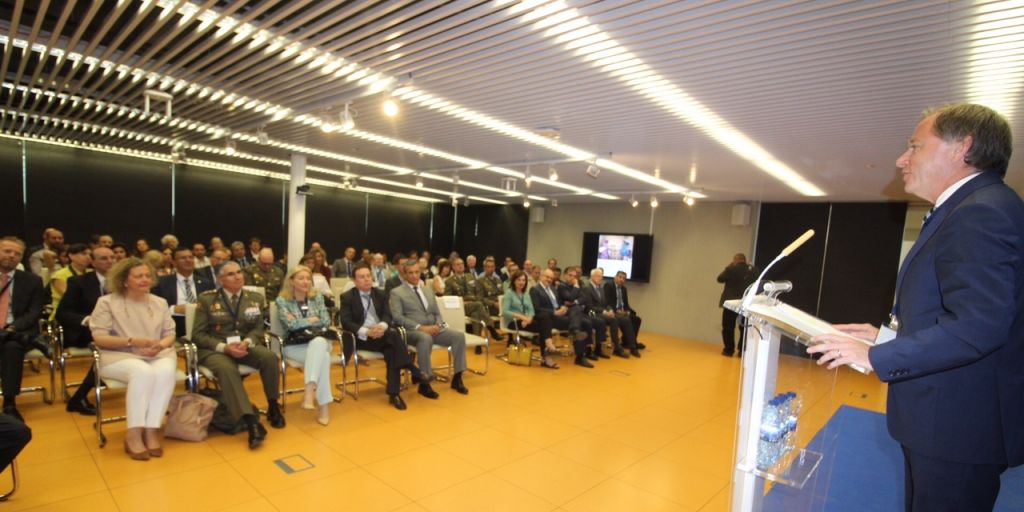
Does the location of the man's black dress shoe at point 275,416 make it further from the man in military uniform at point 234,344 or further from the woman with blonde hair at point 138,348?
the woman with blonde hair at point 138,348

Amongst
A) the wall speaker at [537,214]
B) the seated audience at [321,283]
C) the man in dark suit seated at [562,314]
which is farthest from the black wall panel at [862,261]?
the seated audience at [321,283]

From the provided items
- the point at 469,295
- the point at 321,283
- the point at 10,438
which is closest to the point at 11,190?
the point at 321,283

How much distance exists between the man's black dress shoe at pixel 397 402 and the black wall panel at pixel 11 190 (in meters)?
7.95

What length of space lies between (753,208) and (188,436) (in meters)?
9.58

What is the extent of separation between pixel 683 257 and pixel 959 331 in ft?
31.6

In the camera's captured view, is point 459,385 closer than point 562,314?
Yes

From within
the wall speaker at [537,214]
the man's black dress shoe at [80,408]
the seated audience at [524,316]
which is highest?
the wall speaker at [537,214]

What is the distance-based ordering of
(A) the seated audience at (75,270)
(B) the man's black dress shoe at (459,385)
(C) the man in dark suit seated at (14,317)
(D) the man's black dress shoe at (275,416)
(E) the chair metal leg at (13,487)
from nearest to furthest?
(E) the chair metal leg at (13,487) → (C) the man in dark suit seated at (14,317) → (D) the man's black dress shoe at (275,416) → (A) the seated audience at (75,270) → (B) the man's black dress shoe at (459,385)

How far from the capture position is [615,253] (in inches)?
437

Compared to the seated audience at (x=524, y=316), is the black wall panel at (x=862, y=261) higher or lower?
higher

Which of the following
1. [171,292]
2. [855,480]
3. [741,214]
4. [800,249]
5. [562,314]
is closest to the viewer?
[855,480]

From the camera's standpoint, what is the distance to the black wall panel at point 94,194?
326 inches

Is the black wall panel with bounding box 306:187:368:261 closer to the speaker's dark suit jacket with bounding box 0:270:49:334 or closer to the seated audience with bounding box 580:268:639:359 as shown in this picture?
the seated audience with bounding box 580:268:639:359

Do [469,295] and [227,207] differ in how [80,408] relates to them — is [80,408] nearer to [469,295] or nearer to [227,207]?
[469,295]
